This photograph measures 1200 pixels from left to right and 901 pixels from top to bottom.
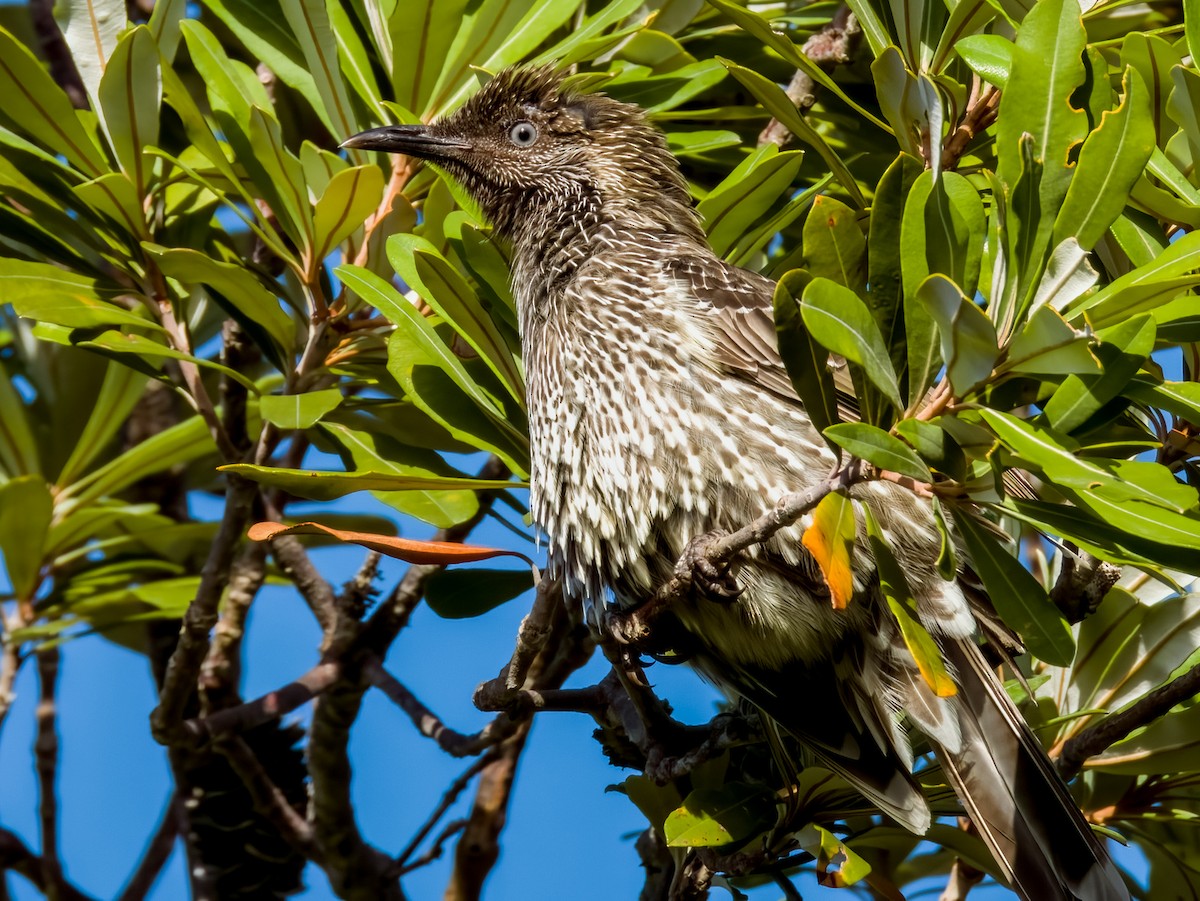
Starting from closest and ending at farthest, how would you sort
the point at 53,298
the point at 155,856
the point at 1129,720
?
1. the point at 1129,720
2. the point at 53,298
3. the point at 155,856

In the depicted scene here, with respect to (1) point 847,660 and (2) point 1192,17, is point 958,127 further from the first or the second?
(1) point 847,660

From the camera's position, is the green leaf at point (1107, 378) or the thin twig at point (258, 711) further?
the thin twig at point (258, 711)

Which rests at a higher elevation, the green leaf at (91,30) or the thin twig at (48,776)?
the green leaf at (91,30)

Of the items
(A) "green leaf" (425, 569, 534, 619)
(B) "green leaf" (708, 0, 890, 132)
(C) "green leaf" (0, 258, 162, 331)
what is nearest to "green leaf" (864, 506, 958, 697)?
(B) "green leaf" (708, 0, 890, 132)

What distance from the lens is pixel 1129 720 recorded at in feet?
7.85

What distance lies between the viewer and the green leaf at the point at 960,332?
1721 millimetres

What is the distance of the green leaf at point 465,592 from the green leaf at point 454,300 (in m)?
0.41

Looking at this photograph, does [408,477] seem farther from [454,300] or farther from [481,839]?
[481,839]

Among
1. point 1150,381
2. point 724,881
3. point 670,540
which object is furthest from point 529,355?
point 1150,381

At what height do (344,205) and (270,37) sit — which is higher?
(270,37)

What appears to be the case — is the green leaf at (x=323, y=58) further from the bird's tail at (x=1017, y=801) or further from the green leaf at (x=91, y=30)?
the bird's tail at (x=1017, y=801)

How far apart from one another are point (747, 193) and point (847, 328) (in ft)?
4.00

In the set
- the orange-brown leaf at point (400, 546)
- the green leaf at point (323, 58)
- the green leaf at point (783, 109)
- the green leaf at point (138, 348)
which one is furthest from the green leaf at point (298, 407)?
the green leaf at point (783, 109)

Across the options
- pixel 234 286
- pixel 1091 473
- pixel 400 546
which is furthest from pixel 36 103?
pixel 1091 473
